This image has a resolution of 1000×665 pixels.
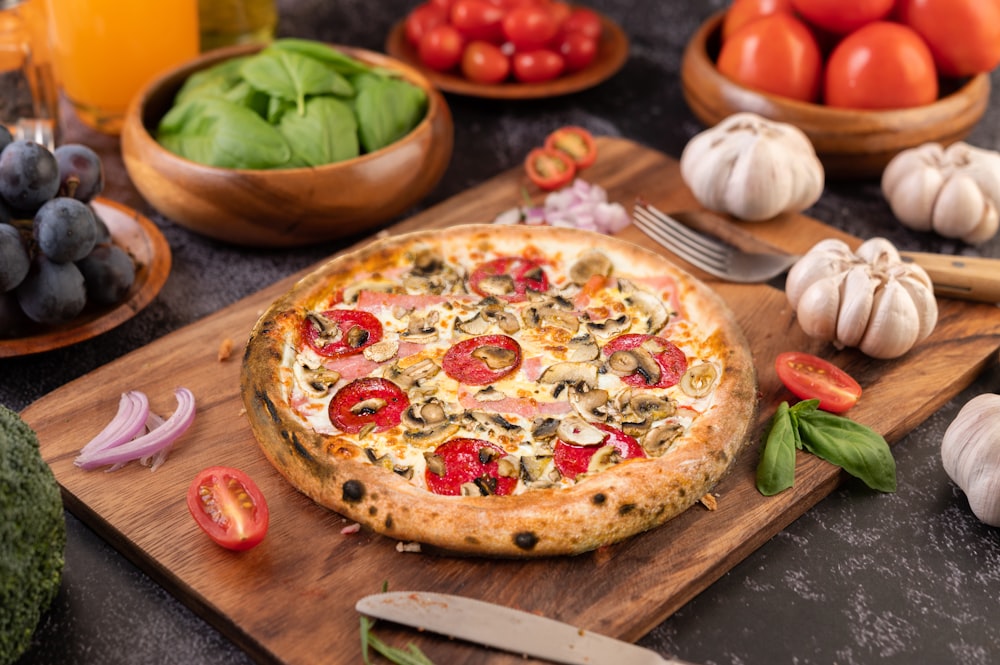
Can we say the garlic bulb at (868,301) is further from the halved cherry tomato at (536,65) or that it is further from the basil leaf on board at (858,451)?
the halved cherry tomato at (536,65)

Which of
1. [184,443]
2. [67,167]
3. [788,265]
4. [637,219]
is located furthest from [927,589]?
[67,167]

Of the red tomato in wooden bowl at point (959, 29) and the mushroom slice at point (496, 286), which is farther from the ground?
the red tomato in wooden bowl at point (959, 29)

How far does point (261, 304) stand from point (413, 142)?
0.64 m

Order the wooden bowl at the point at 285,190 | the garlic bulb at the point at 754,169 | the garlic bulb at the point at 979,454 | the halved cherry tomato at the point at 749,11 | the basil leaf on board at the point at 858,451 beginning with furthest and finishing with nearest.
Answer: the halved cherry tomato at the point at 749,11
the garlic bulb at the point at 754,169
the wooden bowl at the point at 285,190
the basil leaf on board at the point at 858,451
the garlic bulb at the point at 979,454

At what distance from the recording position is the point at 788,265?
2768 millimetres

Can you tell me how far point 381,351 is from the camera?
2322mm

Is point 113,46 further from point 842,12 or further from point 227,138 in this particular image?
point 842,12

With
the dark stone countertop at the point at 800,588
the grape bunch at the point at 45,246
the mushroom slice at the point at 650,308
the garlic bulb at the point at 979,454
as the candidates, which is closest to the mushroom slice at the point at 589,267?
the mushroom slice at the point at 650,308

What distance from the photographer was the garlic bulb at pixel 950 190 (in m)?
2.94

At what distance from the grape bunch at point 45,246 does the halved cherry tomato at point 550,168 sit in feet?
3.93

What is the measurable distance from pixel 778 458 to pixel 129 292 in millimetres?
1586

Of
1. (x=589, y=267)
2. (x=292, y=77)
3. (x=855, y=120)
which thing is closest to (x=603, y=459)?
(x=589, y=267)

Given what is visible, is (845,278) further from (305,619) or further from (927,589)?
(305,619)

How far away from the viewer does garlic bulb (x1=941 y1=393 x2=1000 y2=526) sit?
205 centimetres
